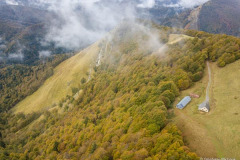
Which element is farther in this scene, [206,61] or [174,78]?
[206,61]

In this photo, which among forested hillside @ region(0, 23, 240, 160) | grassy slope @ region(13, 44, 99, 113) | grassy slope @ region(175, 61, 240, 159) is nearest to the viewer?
grassy slope @ region(175, 61, 240, 159)

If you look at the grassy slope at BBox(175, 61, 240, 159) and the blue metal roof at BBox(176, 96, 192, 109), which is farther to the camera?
the blue metal roof at BBox(176, 96, 192, 109)

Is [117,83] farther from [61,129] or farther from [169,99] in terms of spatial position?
[169,99]

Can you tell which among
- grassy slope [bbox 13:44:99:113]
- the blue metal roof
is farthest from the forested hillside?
grassy slope [bbox 13:44:99:113]

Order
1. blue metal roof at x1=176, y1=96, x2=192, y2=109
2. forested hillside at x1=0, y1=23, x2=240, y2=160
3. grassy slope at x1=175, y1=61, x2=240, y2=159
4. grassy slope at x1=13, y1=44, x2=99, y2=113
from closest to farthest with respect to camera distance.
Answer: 1. grassy slope at x1=175, y1=61, x2=240, y2=159
2. forested hillside at x1=0, y1=23, x2=240, y2=160
3. blue metal roof at x1=176, y1=96, x2=192, y2=109
4. grassy slope at x1=13, y1=44, x2=99, y2=113

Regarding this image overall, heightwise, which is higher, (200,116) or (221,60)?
(221,60)

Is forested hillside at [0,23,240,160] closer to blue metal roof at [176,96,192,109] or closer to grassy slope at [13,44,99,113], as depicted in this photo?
blue metal roof at [176,96,192,109]

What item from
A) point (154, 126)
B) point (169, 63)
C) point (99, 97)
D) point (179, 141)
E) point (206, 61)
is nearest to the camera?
point (179, 141)

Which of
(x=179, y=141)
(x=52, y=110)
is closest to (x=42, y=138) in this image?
(x=52, y=110)
